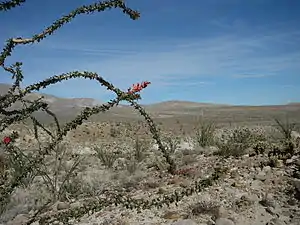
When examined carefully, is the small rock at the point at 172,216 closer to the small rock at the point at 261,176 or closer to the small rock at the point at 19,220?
the small rock at the point at 261,176

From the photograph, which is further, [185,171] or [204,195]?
[185,171]

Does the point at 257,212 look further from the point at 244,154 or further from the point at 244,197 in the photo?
the point at 244,154

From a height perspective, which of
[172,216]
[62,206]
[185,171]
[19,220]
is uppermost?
[185,171]

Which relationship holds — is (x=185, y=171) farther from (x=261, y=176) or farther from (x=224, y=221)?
(x=224, y=221)

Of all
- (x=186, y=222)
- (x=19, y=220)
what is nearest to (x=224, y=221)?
(x=186, y=222)

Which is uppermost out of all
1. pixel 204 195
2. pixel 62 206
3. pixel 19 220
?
pixel 204 195

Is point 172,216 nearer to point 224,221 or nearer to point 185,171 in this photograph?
point 224,221

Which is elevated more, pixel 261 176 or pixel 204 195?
pixel 261 176

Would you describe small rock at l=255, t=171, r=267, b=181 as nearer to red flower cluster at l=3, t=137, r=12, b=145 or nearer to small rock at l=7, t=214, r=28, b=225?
small rock at l=7, t=214, r=28, b=225

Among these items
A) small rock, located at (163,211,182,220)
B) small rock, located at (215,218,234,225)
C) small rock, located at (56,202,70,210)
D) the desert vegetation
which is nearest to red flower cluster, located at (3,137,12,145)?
the desert vegetation

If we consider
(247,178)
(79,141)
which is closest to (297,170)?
(247,178)

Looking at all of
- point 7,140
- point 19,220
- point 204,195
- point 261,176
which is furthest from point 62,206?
point 261,176

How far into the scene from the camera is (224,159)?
9219 mm

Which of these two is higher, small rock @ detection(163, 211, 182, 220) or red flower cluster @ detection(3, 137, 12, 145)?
red flower cluster @ detection(3, 137, 12, 145)
